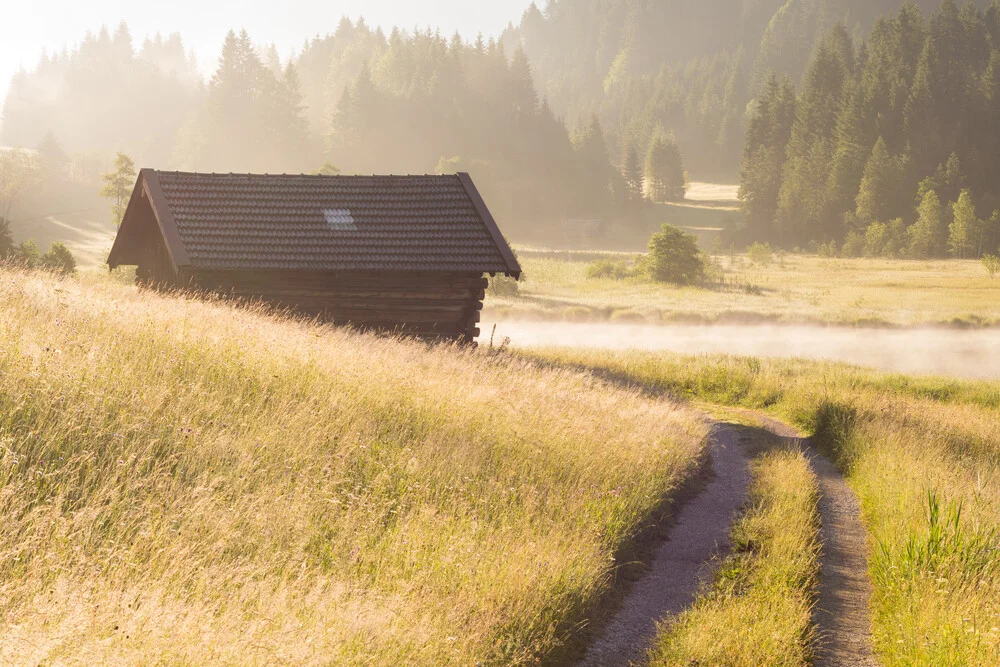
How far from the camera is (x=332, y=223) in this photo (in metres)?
21.2

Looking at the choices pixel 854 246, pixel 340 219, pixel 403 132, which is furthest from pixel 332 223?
pixel 403 132

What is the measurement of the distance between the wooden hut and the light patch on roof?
28mm

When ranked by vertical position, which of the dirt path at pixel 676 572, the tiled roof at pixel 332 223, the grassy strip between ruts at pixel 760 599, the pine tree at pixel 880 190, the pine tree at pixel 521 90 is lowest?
the dirt path at pixel 676 572

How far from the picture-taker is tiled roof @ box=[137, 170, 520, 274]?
2000cm

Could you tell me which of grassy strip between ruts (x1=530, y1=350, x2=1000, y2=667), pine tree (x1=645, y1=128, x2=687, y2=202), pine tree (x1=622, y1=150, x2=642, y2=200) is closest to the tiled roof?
grassy strip between ruts (x1=530, y1=350, x2=1000, y2=667)

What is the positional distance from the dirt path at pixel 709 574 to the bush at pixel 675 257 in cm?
4646

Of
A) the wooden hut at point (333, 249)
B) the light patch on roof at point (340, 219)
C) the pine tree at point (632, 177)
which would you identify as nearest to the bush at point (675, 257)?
the wooden hut at point (333, 249)

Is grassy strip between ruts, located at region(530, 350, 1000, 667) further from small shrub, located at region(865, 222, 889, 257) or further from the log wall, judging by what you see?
small shrub, located at region(865, 222, 889, 257)

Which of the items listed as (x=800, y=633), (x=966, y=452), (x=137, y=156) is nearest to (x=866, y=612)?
(x=800, y=633)

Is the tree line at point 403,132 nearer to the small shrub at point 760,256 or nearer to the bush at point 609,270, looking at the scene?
the bush at point 609,270

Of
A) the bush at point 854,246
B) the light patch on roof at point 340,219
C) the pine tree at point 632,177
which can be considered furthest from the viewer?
the pine tree at point 632,177

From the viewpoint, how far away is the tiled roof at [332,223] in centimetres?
2000

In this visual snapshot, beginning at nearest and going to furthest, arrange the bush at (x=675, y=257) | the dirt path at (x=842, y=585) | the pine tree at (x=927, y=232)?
the dirt path at (x=842, y=585)
the bush at (x=675, y=257)
the pine tree at (x=927, y=232)

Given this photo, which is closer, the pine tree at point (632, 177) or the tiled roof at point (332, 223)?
the tiled roof at point (332, 223)
